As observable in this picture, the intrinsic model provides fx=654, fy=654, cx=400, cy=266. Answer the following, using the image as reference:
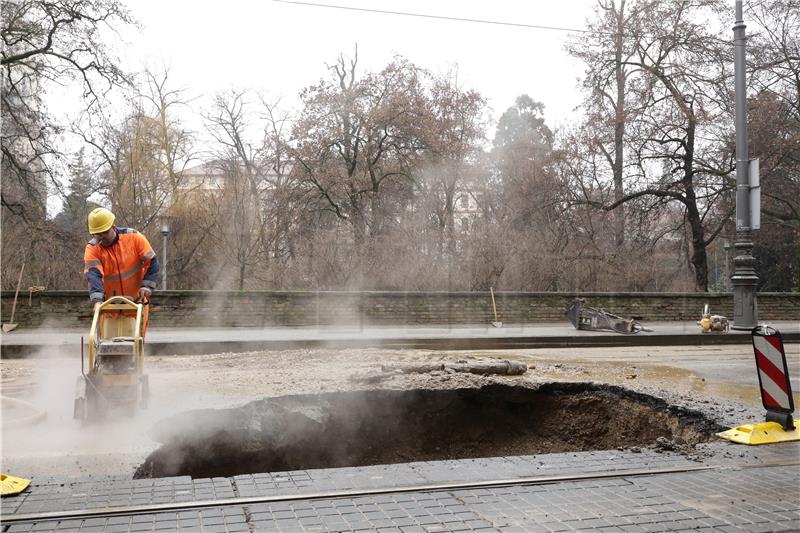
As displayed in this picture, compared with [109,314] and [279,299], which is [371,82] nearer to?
[279,299]

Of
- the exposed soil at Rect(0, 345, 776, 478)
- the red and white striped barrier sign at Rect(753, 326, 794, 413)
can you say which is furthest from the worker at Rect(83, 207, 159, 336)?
the red and white striped barrier sign at Rect(753, 326, 794, 413)

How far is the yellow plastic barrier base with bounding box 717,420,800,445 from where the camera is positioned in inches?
222

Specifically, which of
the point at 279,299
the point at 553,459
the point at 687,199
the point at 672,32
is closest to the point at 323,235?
the point at 279,299

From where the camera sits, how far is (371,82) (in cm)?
3164

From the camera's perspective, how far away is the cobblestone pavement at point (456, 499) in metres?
3.67

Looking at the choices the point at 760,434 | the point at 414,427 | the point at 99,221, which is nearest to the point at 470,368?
the point at 414,427

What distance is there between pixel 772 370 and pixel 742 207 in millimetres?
7603

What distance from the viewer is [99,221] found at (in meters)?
6.30

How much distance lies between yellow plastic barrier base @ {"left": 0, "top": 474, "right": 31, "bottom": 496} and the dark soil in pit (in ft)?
4.60

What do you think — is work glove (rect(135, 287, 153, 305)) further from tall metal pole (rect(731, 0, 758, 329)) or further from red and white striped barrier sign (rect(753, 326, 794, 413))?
tall metal pole (rect(731, 0, 758, 329))

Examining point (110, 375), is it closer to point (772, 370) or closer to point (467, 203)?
point (772, 370)

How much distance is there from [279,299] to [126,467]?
53.0 ft

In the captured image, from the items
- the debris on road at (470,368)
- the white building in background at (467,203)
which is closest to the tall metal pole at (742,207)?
the debris on road at (470,368)

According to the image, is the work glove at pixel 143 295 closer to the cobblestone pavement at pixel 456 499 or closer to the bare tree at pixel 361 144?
the cobblestone pavement at pixel 456 499
